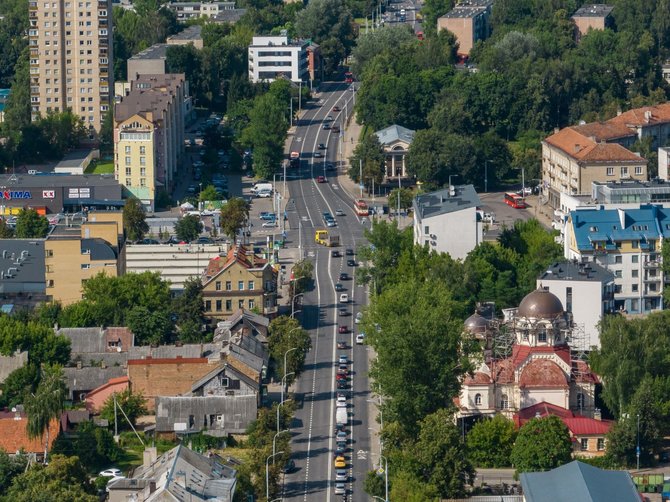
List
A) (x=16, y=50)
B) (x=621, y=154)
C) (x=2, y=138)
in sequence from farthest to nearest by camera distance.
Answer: (x=16, y=50), (x=2, y=138), (x=621, y=154)

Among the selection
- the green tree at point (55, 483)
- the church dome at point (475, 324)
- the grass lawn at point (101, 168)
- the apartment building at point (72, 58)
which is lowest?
the green tree at point (55, 483)

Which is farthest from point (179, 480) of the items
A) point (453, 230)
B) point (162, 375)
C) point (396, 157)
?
point (396, 157)

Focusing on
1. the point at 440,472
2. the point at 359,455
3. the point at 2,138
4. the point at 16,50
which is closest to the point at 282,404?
the point at 359,455

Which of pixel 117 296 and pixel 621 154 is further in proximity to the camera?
pixel 621 154

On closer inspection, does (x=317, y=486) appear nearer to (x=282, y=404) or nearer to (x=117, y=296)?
(x=282, y=404)

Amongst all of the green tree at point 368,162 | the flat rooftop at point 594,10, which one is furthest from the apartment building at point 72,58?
the flat rooftop at point 594,10

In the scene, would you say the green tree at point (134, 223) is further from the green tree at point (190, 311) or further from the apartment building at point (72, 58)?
the apartment building at point (72, 58)
